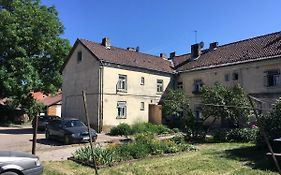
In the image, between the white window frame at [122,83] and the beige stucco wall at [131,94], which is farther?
the white window frame at [122,83]

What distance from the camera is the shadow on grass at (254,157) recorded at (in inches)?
464

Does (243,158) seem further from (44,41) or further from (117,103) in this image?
(44,41)

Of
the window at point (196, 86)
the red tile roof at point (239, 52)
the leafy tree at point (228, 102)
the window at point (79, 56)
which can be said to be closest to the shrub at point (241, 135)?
the leafy tree at point (228, 102)

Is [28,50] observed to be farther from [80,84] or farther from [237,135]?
[237,135]

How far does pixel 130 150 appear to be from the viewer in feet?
45.8

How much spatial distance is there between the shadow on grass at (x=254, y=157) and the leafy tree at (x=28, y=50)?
83.0 ft

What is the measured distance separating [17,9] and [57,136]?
800 inches

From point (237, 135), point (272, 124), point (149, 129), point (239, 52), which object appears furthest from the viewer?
point (239, 52)

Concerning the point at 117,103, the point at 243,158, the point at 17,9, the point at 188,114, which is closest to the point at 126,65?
the point at 117,103

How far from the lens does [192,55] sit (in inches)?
1404

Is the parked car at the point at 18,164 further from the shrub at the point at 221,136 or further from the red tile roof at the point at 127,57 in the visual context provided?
the red tile roof at the point at 127,57

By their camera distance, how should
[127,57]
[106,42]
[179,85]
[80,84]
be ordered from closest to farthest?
[80,84] → [127,57] → [106,42] → [179,85]

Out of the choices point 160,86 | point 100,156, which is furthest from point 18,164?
point 160,86

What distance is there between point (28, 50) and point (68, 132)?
19462mm
